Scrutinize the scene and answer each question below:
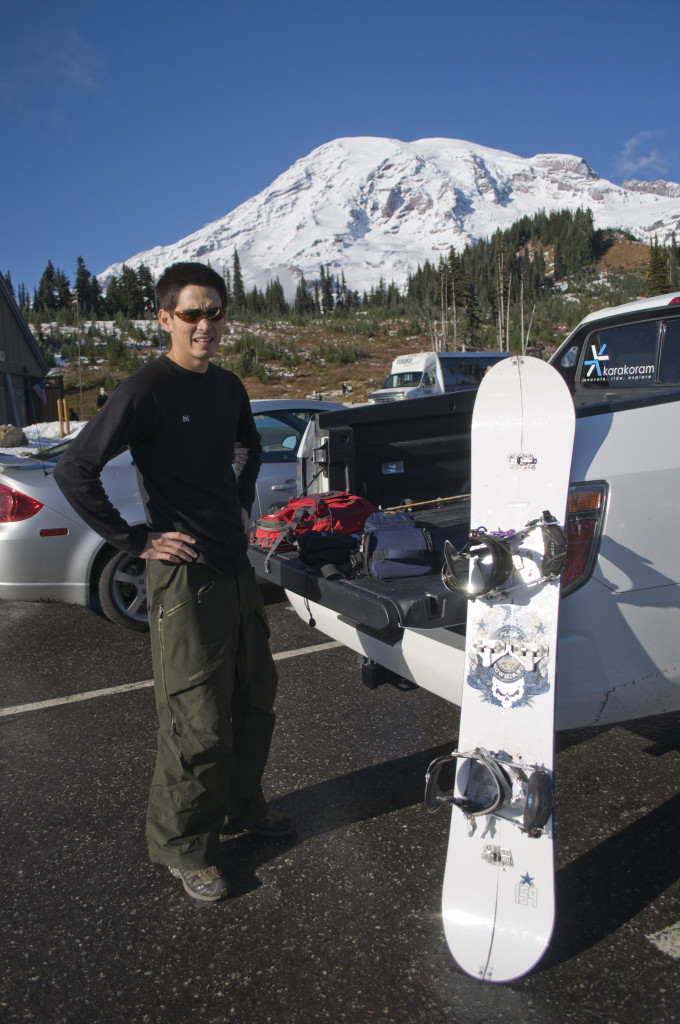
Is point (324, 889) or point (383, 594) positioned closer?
point (324, 889)

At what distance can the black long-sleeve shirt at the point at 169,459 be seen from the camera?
7.29ft

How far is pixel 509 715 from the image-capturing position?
88.4 inches

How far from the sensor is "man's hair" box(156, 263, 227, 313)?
7.75 ft

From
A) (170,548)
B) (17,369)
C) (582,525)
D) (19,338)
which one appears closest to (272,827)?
(170,548)

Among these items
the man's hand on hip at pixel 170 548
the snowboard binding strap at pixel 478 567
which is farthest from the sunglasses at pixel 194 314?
the snowboard binding strap at pixel 478 567

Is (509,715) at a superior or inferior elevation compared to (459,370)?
inferior

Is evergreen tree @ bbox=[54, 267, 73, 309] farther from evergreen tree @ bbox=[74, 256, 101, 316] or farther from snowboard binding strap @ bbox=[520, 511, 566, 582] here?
snowboard binding strap @ bbox=[520, 511, 566, 582]

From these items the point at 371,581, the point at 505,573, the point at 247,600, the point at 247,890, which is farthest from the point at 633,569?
the point at 247,890

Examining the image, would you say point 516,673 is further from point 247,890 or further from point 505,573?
point 247,890

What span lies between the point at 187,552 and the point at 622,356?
3.18m

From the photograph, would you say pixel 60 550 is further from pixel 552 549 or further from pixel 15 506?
pixel 552 549

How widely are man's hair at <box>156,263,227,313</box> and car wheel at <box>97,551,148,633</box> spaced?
2974 millimetres

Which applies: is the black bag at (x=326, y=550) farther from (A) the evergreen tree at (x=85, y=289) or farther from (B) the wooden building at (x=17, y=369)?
(A) the evergreen tree at (x=85, y=289)

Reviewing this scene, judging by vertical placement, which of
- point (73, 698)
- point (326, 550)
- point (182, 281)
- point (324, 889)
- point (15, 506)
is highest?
point (182, 281)
